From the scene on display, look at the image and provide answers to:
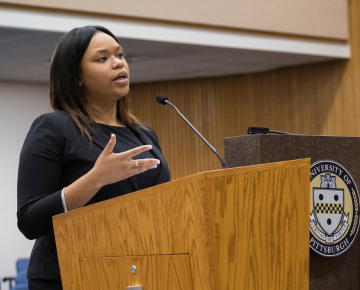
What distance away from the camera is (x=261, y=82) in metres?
7.72

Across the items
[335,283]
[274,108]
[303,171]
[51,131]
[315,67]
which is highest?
[315,67]

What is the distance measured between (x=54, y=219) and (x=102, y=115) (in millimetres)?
483

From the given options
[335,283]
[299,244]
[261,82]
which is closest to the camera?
[299,244]

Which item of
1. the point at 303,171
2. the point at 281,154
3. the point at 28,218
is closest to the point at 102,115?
the point at 28,218

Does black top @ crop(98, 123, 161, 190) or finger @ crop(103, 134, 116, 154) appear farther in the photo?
black top @ crop(98, 123, 161, 190)

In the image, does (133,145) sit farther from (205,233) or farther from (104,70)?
(205,233)

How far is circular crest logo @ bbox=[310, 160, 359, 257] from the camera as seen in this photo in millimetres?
1375

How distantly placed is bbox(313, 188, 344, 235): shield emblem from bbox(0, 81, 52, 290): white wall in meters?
6.40

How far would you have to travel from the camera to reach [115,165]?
42.4 inches

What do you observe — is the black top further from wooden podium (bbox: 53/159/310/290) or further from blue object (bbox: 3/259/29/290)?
blue object (bbox: 3/259/29/290)

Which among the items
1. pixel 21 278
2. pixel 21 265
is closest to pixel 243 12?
pixel 21 278

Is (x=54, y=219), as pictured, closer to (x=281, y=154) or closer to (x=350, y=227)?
(x=281, y=154)

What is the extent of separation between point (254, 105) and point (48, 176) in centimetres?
671

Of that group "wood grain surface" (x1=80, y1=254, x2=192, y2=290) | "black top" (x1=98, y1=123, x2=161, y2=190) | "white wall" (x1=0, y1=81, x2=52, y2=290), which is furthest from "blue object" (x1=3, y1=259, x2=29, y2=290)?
"wood grain surface" (x1=80, y1=254, x2=192, y2=290)
